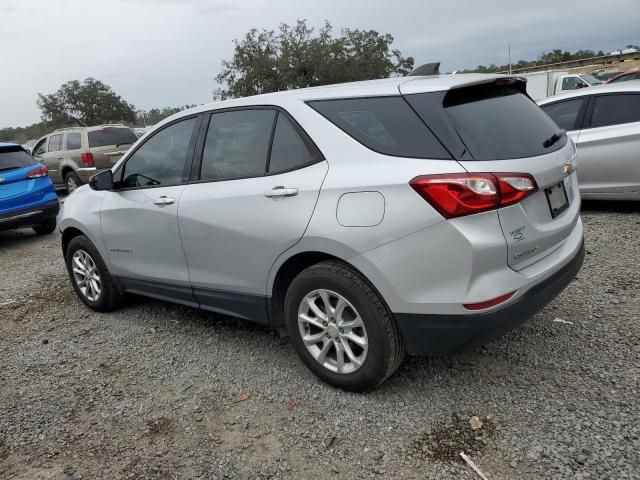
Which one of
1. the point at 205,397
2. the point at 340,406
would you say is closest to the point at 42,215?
the point at 205,397

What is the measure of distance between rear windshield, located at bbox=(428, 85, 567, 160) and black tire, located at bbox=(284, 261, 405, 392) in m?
0.87

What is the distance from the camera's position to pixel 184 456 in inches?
103

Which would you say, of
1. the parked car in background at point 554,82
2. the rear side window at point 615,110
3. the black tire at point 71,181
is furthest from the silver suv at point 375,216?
the parked car in background at point 554,82

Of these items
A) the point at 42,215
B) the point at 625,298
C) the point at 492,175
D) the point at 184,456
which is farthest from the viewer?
the point at 42,215

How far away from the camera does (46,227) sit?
8938mm

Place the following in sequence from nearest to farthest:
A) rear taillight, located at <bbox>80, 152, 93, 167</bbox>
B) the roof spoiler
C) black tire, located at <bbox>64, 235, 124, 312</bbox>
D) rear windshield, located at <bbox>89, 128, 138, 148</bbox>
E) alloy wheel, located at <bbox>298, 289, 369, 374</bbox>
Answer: alloy wheel, located at <bbox>298, 289, 369, 374</bbox>, the roof spoiler, black tire, located at <bbox>64, 235, 124, 312</bbox>, rear taillight, located at <bbox>80, 152, 93, 167</bbox>, rear windshield, located at <bbox>89, 128, 138, 148</bbox>

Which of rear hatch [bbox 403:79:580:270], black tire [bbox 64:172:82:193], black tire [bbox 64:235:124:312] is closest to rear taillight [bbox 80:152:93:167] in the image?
black tire [bbox 64:172:82:193]

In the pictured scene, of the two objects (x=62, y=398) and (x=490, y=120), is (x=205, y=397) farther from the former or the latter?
(x=490, y=120)

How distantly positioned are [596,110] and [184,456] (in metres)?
6.19

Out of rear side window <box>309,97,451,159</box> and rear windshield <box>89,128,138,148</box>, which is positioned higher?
rear windshield <box>89,128,138,148</box>

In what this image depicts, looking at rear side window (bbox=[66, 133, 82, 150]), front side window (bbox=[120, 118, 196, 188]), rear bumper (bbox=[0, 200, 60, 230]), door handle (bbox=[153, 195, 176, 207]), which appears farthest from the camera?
rear side window (bbox=[66, 133, 82, 150])

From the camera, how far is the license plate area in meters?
2.76

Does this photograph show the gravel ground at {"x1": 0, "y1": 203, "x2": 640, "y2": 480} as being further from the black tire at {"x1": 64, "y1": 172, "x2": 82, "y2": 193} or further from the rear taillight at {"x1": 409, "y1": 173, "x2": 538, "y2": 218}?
the black tire at {"x1": 64, "y1": 172, "x2": 82, "y2": 193}

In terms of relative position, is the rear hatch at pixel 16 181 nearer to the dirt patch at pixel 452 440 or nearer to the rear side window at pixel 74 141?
the rear side window at pixel 74 141
